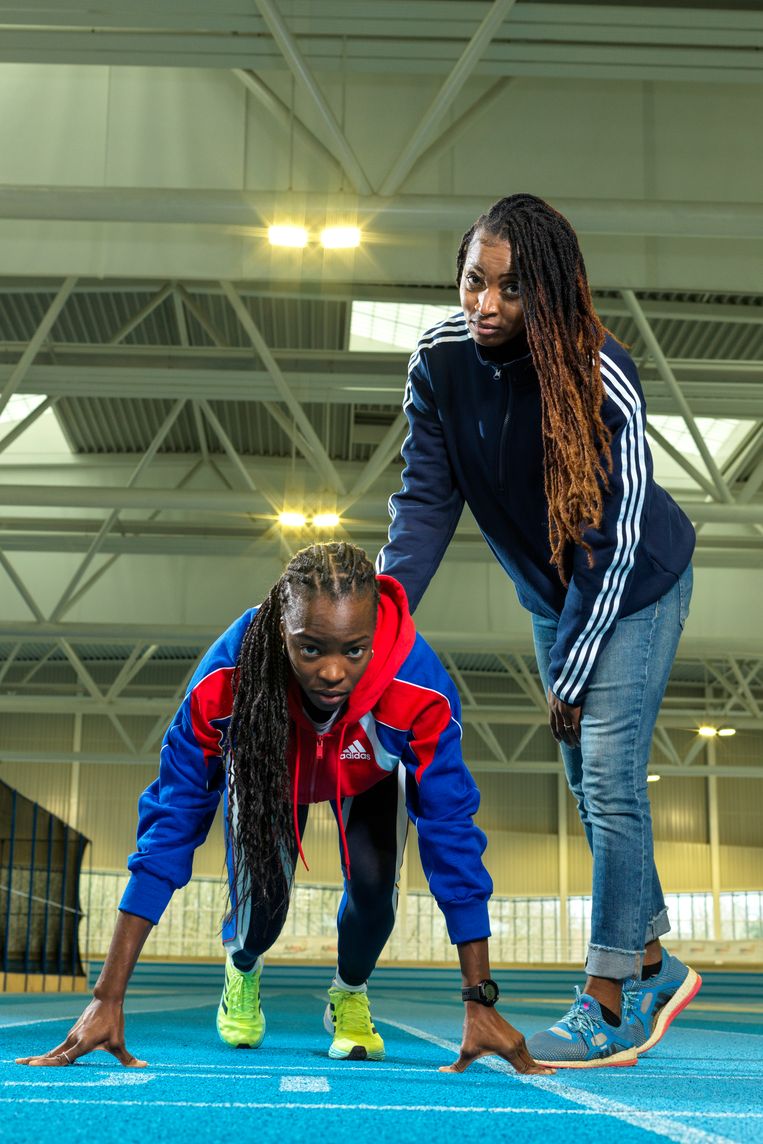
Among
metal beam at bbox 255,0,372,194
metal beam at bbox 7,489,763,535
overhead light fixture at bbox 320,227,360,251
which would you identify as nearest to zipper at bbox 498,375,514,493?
metal beam at bbox 255,0,372,194

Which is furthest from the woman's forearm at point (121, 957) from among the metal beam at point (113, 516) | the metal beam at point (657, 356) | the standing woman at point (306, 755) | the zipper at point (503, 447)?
the metal beam at point (113, 516)

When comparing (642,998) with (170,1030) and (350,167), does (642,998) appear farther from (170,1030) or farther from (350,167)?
(350,167)

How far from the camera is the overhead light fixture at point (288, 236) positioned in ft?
29.5

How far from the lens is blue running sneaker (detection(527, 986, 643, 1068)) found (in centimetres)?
278

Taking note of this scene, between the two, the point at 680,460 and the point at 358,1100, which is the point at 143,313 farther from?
the point at 358,1100

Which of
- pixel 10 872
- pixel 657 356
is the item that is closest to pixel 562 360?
pixel 657 356

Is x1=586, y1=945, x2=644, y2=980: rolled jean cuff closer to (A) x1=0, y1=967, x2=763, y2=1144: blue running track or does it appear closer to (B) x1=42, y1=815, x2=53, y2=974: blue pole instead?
(A) x1=0, y1=967, x2=763, y2=1144: blue running track

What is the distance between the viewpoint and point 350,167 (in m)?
8.40

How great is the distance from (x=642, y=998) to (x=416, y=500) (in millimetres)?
1266

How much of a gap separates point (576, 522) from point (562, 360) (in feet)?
1.13

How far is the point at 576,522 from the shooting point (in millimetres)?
2873

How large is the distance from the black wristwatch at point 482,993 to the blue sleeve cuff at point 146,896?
61 cm

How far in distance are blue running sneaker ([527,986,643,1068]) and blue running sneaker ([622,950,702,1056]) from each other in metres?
0.05

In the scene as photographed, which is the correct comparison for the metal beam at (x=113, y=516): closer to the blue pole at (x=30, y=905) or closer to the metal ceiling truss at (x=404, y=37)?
the blue pole at (x=30, y=905)
